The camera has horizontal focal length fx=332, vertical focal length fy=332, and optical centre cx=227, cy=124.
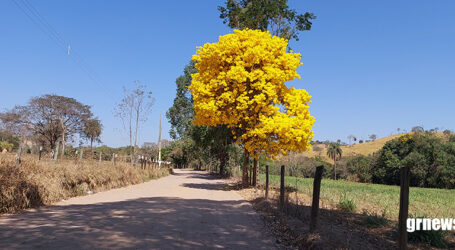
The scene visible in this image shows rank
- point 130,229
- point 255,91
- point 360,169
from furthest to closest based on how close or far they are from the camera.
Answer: point 360,169
point 255,91
point 130,229

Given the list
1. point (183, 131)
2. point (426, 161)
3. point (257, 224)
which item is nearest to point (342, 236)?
point (257, 224)

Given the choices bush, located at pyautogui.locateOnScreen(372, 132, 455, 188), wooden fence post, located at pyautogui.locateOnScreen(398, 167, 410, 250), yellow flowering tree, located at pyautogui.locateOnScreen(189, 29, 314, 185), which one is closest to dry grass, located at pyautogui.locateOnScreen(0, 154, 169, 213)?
yellow flowering tree, located at pyautogui.locateOnScreen(189, 29, 314, 185)

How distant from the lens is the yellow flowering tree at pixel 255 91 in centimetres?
1723

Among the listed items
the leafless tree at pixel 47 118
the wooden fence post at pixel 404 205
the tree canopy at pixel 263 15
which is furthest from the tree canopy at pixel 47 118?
the wooden fence post at pixel 404 205

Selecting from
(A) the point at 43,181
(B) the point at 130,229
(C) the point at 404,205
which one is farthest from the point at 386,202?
(A) the point at 43,181

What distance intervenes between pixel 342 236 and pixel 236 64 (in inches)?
481

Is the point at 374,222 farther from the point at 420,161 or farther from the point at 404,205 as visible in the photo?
the point at 420,161

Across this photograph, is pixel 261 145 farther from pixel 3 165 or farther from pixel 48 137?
pixel 48 137

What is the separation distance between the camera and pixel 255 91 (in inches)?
726

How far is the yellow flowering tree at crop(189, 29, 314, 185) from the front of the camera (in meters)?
17.2

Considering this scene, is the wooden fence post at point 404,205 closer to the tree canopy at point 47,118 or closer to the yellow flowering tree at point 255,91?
the yellow flowering tree at point 255,91

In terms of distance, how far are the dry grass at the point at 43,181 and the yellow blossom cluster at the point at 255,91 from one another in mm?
6323

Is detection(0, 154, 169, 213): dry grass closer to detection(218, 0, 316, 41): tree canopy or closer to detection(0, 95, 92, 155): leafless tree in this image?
detection(218, 0, 316, 41): tree canopy

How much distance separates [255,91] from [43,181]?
11.2 metres
